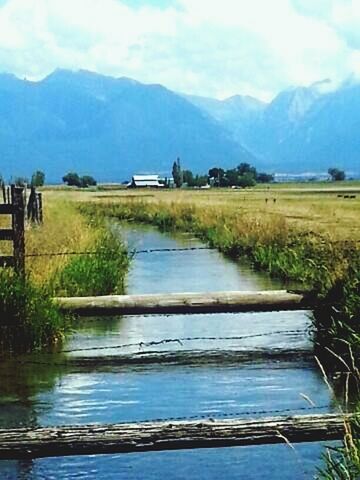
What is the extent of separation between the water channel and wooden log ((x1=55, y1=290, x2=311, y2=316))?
1.77 ft

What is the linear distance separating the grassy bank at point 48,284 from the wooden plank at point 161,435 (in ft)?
20.6

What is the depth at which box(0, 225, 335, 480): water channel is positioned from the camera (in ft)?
27.9

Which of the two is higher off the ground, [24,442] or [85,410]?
[24,442]

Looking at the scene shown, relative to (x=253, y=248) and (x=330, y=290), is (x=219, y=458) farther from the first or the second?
(x=253, y=248)

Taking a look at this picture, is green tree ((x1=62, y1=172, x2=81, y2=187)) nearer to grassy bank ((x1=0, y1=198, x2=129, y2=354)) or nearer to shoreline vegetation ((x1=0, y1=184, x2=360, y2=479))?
shoreline vegetation ((x1=0, y1=184, x2=360, y2=479))

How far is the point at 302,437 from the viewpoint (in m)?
6.93

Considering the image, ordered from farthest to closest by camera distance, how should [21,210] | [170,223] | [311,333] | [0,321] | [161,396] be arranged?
1. [170,223]
2. [311,333]
3. [21,210]
4. [0,321]
5. [161,396]

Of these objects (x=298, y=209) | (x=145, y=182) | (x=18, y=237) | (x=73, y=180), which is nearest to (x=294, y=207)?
(x=298, y=209)

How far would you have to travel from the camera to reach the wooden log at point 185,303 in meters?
13.8

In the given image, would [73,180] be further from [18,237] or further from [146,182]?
[18,237]

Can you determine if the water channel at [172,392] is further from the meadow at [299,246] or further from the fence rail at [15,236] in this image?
the fence rail at [15,236]

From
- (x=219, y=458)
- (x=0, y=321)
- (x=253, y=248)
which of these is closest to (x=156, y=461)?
(x=219, y=458)

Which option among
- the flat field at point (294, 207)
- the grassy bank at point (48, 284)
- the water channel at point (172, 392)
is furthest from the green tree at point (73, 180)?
the water channel at point (172, 392)

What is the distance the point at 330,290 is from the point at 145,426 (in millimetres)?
6919
